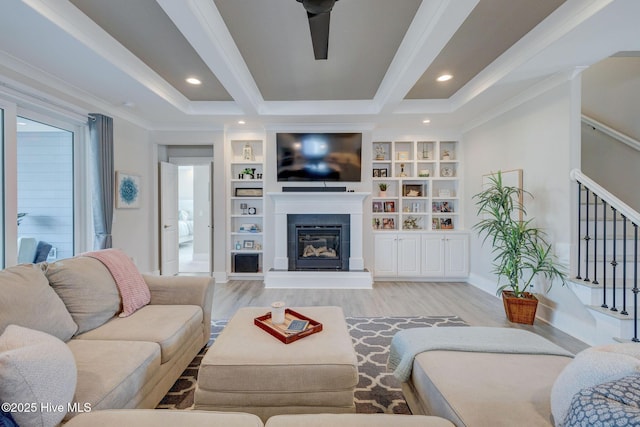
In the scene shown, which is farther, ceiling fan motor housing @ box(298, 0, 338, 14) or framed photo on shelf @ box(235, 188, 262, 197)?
framed photo on shelf @ box(235, 188, 262, 197)

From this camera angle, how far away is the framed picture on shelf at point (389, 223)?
5.18 meters

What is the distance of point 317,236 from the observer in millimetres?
4895

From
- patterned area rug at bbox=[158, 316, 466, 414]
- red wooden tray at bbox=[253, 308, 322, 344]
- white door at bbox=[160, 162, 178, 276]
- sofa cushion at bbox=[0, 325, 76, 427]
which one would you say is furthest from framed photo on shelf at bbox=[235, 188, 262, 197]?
sofa cushion at bbox=[0, 325, 76, 427]

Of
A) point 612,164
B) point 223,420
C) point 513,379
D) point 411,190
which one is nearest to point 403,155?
point 411,190

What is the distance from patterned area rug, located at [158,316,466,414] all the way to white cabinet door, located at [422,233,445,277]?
5.41 ft

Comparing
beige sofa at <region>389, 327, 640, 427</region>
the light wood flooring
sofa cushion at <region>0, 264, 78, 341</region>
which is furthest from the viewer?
the light wood flooring

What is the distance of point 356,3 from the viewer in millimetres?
2129

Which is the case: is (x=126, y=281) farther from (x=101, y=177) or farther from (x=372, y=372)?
(x=101, y=177)

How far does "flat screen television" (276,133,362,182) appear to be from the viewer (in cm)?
470

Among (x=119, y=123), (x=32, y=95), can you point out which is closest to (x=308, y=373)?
(x=32, y=95)

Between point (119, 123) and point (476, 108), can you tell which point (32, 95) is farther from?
point (476, 108)

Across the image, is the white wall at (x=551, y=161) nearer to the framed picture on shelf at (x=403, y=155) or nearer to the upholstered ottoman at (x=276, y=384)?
the framed picture on shelf at (x=403, y=155)

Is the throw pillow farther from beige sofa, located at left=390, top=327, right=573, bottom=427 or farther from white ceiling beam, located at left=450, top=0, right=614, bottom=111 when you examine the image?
white ceiling beam, located at left=450, top=0, right=614, bottom=111

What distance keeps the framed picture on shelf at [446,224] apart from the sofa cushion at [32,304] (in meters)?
5.03
